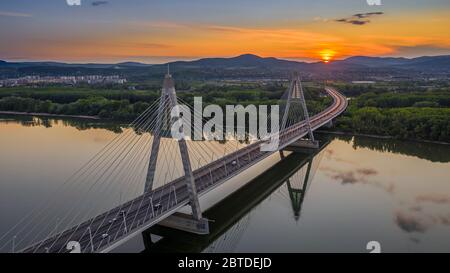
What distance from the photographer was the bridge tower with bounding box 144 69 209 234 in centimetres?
694

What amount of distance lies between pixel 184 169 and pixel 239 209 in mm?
2370

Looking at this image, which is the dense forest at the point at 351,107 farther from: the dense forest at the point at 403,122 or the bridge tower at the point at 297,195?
the bridge tower at the point at 297,195

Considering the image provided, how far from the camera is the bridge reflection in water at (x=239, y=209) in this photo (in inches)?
289

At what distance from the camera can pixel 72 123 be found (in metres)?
21.5

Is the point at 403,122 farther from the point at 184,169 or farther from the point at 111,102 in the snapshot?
the point at 111,102

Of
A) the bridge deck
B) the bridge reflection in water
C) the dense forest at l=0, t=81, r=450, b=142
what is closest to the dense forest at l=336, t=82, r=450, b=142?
the dense forest at l=0, t=81, r=450, b=142

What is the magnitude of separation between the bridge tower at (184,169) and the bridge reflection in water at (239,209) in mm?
158

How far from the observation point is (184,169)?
7238 mm

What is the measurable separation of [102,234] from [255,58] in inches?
2964

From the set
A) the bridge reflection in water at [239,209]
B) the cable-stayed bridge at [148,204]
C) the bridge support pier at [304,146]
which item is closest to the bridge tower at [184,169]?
the cable-stayed bridge at [148,204]

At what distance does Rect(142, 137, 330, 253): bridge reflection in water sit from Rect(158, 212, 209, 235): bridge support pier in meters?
0.08

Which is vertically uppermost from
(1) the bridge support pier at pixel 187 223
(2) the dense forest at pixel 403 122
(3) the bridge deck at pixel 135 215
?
(2) the dense forest at pixel 403 122
